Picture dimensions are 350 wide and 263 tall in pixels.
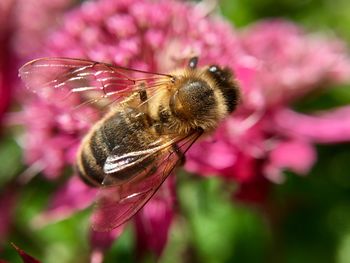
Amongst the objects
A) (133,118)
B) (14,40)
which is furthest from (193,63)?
(14,40)

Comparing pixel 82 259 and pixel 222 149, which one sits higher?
pixel 222 149

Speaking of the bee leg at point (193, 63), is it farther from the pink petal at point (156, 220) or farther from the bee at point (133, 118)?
the pink petal at point (156, 220)

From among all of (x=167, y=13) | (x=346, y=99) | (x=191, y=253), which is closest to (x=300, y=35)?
(x=346, y=99)

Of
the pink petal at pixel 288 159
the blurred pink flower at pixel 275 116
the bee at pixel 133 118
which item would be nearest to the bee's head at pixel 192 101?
the bee at pixel 133 118

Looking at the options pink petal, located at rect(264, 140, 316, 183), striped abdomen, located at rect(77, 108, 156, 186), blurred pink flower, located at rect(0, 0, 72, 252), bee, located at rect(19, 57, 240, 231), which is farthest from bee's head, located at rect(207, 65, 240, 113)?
blurred pink flower, located at rect(0, 0, 72, 252)

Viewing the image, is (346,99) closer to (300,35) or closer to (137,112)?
(300,35)

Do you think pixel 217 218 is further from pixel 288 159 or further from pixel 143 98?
pixel 143 98

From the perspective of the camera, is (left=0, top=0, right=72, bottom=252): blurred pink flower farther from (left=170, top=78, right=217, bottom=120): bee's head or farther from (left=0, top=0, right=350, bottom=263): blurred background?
(left=170, top=78, right=217, bottom=120): bee's head
